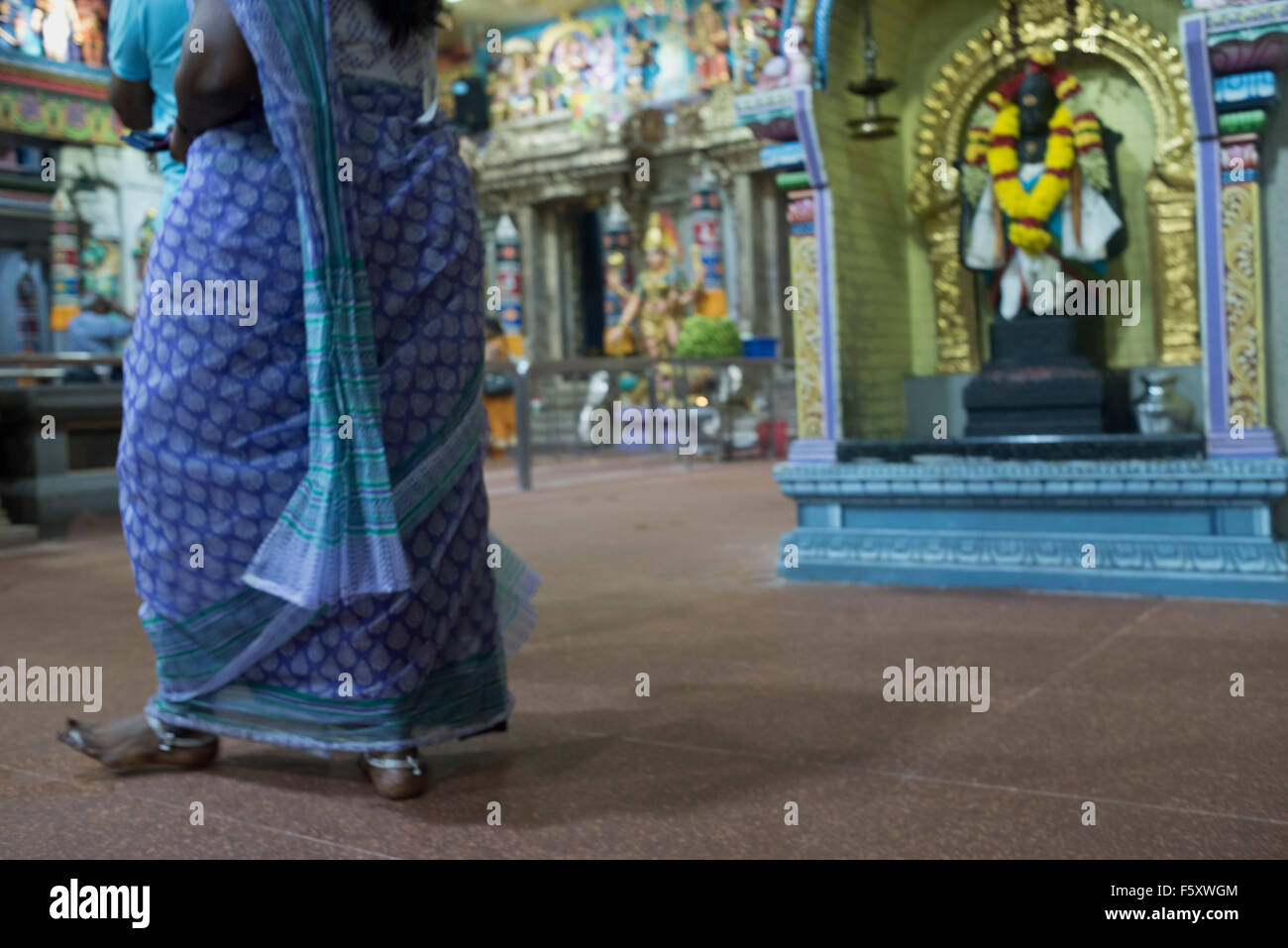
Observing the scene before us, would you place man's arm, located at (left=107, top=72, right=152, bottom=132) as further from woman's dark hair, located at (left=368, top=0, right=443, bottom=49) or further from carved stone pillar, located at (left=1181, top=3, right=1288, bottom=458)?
carved stone pillar, located at (left=1181, top=3, right=1288, bottom=458)

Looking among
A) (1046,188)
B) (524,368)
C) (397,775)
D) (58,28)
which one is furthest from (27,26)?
(397,775)

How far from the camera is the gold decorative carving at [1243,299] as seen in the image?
3.68 m

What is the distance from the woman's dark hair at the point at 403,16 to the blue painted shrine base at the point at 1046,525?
2507 mm

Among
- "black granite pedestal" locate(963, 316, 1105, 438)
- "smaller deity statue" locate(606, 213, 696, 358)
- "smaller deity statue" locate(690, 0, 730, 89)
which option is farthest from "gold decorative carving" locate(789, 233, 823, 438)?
"smaller deity statue" locate(690, 0, 730, 89)

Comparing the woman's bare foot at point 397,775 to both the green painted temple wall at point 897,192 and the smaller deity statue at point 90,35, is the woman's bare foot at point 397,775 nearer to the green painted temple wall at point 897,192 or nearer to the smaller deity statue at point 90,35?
the green painted temple wall at point 897,192

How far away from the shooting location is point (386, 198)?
2.04m

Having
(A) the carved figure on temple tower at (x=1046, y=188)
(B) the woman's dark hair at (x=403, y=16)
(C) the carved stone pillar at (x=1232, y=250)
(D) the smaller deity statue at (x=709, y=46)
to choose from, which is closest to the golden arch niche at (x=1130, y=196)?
(A) the carved figure on temple tower at (x=1046, y=188)

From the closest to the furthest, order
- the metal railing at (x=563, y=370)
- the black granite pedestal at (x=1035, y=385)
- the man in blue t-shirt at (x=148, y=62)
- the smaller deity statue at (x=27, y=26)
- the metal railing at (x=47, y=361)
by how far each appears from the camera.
Result: the man in blue t-shirt at (x=148, y=62)
the black granite pedestal at (x=1035, y=385)
the metal railing at (x=47, y=361)
the metal railing at (x=563, y=370)
the smaller deity statue at (x=27, y=26)

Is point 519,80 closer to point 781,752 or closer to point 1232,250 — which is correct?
point 1232,250

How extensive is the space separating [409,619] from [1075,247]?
3.23 metres

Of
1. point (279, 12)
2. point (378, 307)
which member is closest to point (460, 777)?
point (378, 307)

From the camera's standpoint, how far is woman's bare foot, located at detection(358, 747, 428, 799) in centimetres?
199

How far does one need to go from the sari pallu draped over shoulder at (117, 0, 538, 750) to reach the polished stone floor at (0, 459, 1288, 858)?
0.62ft

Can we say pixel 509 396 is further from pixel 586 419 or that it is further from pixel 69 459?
pixel 69 459
